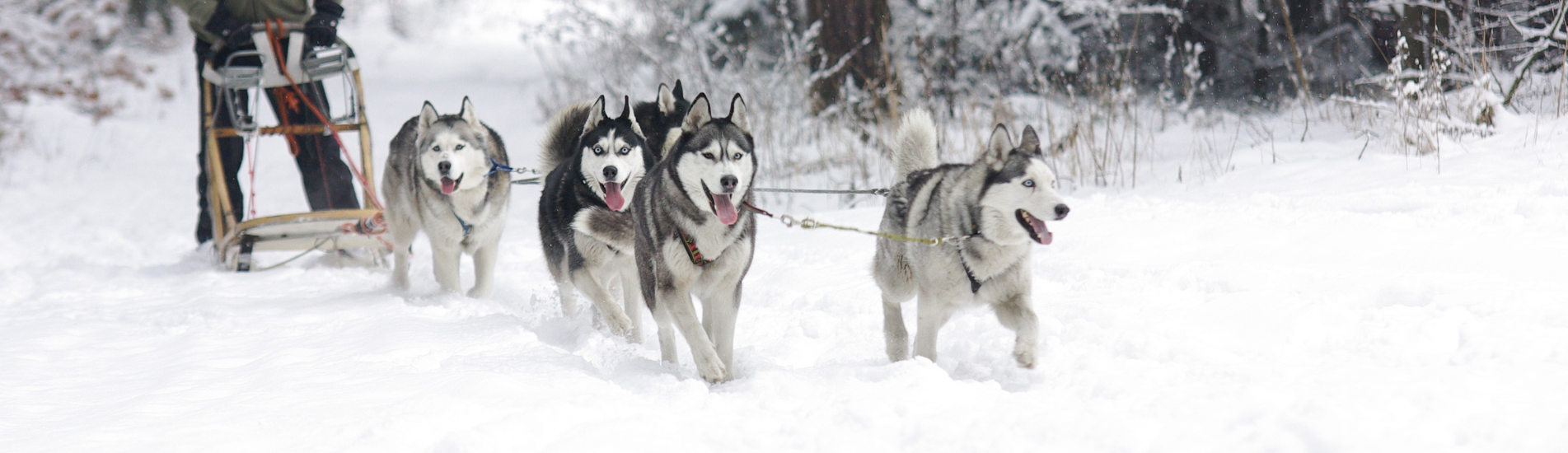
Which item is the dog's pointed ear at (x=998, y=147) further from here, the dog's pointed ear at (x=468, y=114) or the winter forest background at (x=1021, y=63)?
the winter forest background at (x=1021, y=63)

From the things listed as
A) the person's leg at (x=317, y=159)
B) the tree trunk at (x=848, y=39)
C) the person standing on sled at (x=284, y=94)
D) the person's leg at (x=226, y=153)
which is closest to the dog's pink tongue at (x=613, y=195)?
the person standing on sled at (x=284, y=94)

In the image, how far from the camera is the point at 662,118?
3510 millimetres

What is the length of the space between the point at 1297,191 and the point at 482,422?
Answer: 13.8 feet

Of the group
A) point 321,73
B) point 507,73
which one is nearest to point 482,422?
point 321,73

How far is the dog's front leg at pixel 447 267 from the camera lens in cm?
409

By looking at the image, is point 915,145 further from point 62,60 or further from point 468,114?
point 62,60

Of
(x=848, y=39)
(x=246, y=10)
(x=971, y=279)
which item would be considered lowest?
(x=971, y=279)

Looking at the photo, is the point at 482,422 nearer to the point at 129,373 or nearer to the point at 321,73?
the point at 129,373

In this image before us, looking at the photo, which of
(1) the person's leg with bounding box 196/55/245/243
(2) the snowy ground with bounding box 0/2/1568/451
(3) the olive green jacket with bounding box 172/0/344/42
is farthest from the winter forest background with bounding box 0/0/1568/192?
(1) the person's leg with bounding box 196/55/245/243

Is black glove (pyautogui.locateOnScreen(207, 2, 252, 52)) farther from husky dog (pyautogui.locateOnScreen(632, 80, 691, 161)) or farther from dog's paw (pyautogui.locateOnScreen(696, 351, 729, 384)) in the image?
dog's paw (pyautogui.locateOnScreen(696, 351, 729, 384))

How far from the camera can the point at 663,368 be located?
8.94ft

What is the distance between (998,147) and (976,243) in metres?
0.27

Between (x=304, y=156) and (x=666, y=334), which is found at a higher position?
(x=304, y=156)

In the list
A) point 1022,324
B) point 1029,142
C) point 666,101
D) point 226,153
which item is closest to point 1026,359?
point 1022,324
